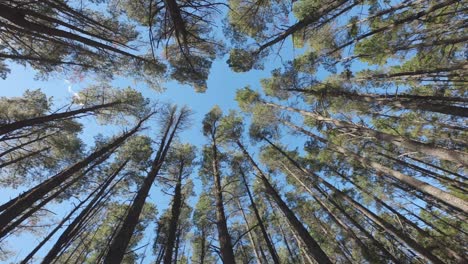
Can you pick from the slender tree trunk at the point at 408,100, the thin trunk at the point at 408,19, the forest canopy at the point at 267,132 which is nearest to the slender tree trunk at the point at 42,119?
the forest canopy at the point at 267,132

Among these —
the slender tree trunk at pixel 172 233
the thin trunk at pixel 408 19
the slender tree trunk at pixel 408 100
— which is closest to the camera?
the thin trunk at pixel 408 19

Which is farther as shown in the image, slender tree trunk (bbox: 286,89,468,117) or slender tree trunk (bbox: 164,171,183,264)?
slender tree trunk (bbox: 286,89,468,117)

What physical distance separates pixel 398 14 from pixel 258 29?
475 cm

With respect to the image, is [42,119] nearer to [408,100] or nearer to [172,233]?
[172,233]

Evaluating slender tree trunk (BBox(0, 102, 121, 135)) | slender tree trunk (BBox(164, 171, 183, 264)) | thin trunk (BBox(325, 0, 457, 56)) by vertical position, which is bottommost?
slender tree trunk (BBox(164, 171, 183, 264))

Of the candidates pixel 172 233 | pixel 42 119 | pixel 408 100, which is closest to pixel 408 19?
pixel 408 100

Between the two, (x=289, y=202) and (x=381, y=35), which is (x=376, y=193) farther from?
(x=381, y=35)

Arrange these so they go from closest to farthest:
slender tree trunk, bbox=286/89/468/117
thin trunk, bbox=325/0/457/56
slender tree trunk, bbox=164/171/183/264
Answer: thin trunk, bbox=325/0/457/56 < slender tree trunk, bbox=164/171/183/264 < slender tree trunk, bbox=286/89/468/117

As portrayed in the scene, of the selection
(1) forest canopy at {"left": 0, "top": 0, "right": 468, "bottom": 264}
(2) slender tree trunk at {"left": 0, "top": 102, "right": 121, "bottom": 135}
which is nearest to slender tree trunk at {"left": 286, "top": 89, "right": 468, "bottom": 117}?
(1) forest canopy at {"left": 0, "top": 0, "right": 468, "bottom": 264}

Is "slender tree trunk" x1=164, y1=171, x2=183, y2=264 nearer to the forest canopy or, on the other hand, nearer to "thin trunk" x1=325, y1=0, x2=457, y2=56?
the forest canopy

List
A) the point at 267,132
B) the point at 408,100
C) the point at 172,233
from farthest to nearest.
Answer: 1. the point at 267,132
2. the point at 408,100
3. the point at 172,233

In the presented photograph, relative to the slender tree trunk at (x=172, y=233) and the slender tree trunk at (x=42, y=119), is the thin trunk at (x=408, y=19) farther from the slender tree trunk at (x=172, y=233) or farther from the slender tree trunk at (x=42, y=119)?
the slender tree trunk at (x=42, y=119)

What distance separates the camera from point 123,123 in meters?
14.7

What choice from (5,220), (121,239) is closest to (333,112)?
(121,239)
